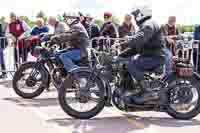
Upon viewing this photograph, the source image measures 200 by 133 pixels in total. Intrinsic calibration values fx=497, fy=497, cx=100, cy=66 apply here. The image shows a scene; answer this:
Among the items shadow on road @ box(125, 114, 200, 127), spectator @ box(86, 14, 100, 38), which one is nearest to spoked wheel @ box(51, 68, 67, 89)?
shadow on road @ box(125, 114, 200, 127)

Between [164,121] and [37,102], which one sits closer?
[164,121]

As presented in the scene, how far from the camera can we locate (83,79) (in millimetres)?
7746

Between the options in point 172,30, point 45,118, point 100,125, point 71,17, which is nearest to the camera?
point 100,125

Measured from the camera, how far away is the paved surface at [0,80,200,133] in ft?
23.3

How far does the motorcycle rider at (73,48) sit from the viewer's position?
9.35 m

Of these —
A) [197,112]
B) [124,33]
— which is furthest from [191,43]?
[197,112]

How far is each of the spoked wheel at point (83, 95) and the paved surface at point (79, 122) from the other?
141 mm

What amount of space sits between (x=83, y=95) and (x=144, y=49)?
3.92 feet

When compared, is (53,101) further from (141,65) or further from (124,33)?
(124,33)

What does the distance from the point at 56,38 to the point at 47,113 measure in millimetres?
1759

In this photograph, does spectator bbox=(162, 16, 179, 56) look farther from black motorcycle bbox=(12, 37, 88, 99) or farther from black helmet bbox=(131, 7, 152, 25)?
black helmet bbox=(131, 7, 152, 25)

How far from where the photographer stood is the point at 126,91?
767cm

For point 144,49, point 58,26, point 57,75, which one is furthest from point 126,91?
point 58,26

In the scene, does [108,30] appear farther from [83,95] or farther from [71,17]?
[83,95]
